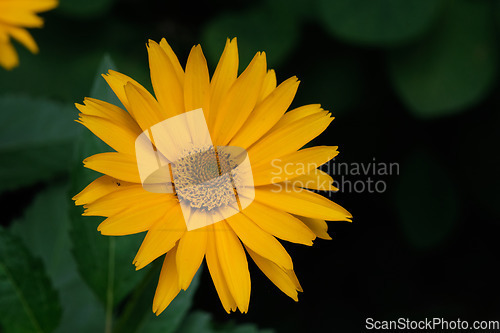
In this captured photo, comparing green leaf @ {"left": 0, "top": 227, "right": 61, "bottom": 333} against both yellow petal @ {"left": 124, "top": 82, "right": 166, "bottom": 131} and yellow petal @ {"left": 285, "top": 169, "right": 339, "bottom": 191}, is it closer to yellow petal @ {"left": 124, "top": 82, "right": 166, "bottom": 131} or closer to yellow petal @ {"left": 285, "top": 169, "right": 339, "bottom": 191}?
yellow petal @ {"left": 124, "top": 82, "right": 166, "bottom": 131}

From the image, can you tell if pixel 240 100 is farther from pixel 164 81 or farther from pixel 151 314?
pixel 151 314

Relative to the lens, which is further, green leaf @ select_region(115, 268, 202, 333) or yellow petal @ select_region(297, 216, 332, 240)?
green leaf @ select_region(115, 268, 202, 333)

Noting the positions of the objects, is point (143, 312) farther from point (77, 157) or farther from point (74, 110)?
point (74, 110)

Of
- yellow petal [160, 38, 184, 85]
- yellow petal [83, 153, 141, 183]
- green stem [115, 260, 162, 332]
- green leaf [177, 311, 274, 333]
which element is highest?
yellow petal [160, 38, 184, 85]

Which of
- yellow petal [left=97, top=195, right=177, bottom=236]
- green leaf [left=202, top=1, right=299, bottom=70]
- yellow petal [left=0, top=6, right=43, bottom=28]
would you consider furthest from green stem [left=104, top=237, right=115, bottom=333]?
green leaf [left=202, top=1, right=299, bottom=70]

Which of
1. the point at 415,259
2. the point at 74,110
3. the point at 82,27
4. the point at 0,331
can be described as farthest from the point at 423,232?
the point at 82,27

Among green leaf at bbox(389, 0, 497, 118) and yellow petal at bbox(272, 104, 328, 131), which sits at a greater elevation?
green leaf at bbox(389, 0, 497, 118)

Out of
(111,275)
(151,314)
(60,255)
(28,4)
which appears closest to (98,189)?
(111,275)
